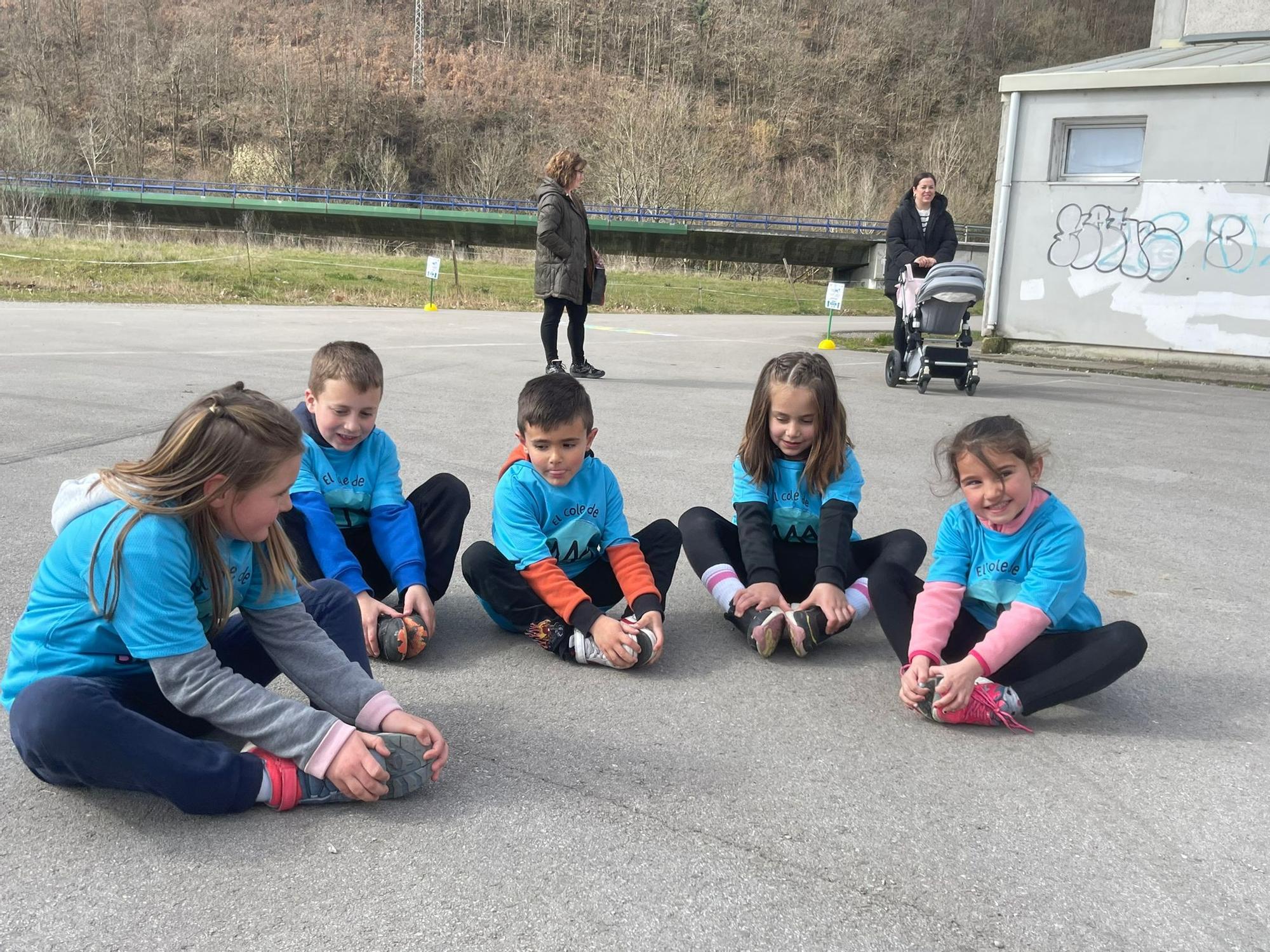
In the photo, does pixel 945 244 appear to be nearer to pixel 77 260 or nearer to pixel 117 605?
pixel 117 605

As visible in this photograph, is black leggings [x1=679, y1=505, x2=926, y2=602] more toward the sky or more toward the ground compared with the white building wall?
more toward the ground

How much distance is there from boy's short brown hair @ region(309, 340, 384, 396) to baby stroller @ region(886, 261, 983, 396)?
7.62 metres

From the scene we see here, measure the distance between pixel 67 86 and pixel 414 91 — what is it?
75.0 ft

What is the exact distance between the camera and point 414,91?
76062 mm

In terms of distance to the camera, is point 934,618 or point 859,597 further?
point 859,597

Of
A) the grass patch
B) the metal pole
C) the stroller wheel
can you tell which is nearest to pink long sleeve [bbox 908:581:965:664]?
the stroller wheel

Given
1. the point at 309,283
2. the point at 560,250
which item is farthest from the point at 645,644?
the point at 309,283

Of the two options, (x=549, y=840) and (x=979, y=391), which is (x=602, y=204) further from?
(x=549, y=840)

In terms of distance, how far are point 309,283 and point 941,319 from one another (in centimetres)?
1794

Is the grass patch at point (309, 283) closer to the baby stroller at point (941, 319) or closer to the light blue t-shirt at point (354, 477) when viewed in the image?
the baby stroller at point (941, 319)

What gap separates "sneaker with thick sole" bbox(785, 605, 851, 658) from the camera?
150 inches

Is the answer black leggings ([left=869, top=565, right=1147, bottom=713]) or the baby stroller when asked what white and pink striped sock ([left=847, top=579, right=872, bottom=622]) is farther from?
the baby stroller

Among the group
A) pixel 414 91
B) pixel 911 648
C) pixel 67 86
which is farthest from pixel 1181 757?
pixel 67 86

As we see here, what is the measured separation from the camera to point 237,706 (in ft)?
8.56
